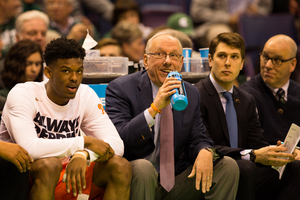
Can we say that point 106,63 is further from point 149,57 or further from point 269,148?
A: point 269,148

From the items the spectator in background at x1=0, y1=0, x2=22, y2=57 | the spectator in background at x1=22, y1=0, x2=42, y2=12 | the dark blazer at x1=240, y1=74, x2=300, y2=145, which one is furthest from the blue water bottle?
the spectator in background at x1=22, y1=0, x2=42, y2=12

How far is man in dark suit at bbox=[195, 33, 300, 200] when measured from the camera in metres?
3.15

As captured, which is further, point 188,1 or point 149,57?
point 188,1

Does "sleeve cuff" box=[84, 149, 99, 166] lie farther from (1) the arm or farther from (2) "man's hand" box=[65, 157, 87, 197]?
(1) the arm

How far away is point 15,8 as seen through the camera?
528cm

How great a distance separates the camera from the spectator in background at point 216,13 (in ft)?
21.8

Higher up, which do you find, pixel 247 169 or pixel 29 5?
pixel 29 5

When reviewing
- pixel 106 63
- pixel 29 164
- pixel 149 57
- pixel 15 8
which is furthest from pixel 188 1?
pixel 29 164

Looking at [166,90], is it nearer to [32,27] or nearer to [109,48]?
[109,48]

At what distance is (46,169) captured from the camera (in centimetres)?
223

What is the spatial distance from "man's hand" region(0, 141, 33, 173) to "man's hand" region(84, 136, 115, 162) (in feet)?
1.16

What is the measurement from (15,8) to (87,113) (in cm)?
318

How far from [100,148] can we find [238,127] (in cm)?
143

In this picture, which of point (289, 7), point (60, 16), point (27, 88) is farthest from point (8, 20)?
point (289, 7)
